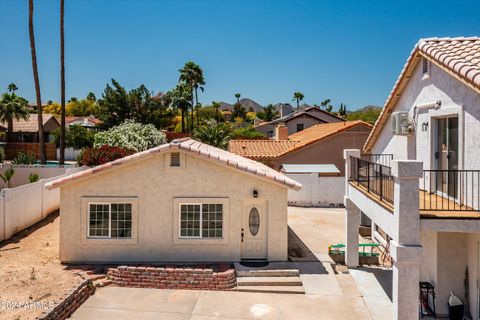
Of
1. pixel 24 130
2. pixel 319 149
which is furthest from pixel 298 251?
pixel 24 130

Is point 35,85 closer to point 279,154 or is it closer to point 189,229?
point 279,154

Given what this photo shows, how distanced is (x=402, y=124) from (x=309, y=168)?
763 inches

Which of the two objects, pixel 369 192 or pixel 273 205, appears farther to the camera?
pixel 273 205

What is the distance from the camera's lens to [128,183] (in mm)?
17266

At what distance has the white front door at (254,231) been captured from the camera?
17406 mm

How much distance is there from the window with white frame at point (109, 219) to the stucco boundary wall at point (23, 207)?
527 centimetres

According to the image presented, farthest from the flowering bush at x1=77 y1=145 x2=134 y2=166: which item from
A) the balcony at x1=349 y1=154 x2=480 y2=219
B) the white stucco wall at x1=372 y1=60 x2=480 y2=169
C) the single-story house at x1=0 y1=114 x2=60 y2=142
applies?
the single-story house at x1=0 y1=114 x2=60 y2=142

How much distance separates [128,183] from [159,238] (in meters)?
2.60

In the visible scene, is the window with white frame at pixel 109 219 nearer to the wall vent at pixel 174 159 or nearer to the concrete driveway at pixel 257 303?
the wall vent at pixel 174 159

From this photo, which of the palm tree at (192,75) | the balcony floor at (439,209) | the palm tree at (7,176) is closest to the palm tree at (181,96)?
the palm tree at (192,75)

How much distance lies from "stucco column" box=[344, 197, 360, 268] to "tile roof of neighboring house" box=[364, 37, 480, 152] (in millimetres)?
4707

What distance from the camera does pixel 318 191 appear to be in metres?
32.2

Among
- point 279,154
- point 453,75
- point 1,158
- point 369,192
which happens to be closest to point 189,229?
point 369,192

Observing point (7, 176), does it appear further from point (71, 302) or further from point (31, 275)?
point (71, 302)
